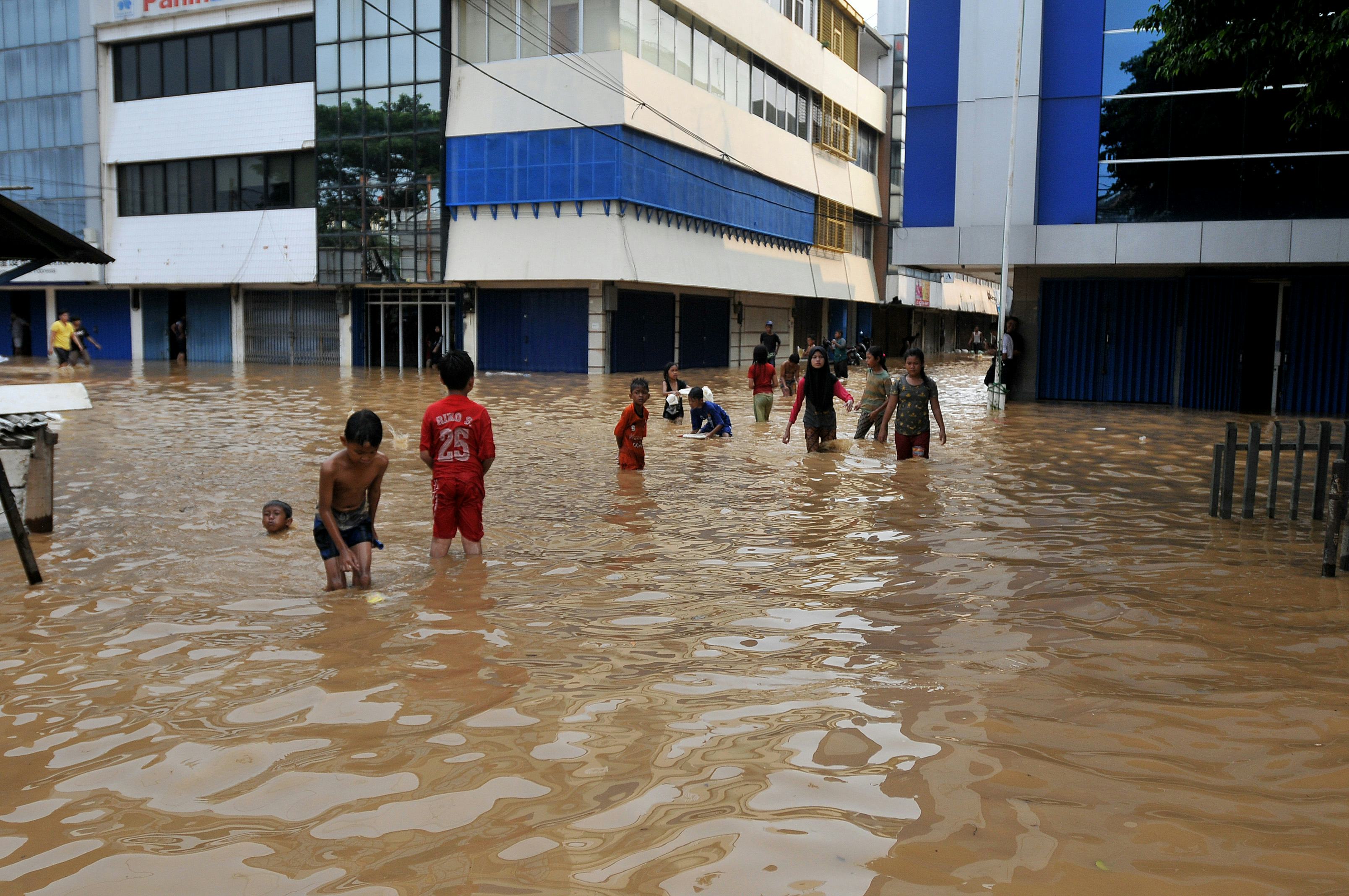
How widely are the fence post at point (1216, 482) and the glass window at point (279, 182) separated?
33.2 metres

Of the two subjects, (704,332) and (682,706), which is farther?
(704,332)

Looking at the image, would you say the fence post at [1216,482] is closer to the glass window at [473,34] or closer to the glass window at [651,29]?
the glass window at [651,29]

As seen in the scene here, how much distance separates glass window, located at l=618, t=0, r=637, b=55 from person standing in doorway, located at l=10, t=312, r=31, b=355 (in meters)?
27.7

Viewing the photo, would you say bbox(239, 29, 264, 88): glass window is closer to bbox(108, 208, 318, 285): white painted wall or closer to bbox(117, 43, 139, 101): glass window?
bbox(108, 208, 318, 285): white painted wall

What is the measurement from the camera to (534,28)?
3209 centimetres

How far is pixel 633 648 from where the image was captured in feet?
18.4

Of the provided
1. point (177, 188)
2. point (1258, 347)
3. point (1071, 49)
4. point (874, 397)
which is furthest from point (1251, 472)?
point (177, 188)

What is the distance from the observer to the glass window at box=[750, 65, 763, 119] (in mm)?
39406

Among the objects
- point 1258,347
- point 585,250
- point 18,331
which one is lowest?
point 18,331

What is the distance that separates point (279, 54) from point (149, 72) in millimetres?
5619

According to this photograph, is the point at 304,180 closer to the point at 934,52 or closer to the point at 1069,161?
the point at 934,52

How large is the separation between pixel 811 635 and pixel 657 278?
27566 millimetres

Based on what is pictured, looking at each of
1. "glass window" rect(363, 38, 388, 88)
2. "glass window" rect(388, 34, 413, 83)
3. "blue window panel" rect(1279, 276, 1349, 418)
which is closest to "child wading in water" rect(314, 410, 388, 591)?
"blue window panel" rect(1279, 276, 1349, 418)

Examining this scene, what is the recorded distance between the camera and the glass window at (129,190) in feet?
128
